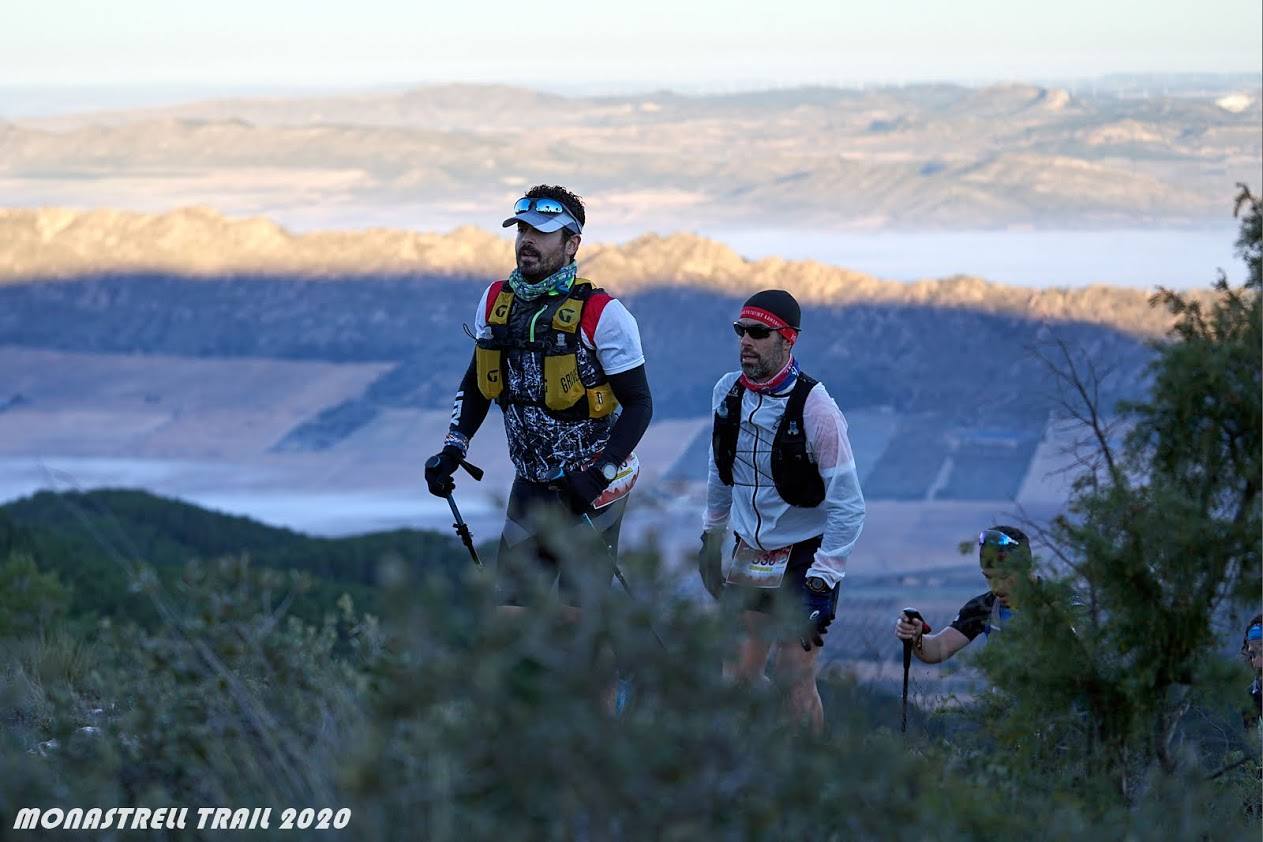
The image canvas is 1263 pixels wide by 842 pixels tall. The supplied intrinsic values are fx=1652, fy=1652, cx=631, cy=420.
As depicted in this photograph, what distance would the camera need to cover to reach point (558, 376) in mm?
6199

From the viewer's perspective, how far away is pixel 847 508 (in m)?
6.11

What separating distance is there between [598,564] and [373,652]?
4.38ft

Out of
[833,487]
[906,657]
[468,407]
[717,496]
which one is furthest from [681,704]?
[906,657]

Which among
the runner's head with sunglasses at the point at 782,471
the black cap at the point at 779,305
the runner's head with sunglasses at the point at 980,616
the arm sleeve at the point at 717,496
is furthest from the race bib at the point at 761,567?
the black cap at the point at 779,305

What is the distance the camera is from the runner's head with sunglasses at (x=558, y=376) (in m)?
6.16

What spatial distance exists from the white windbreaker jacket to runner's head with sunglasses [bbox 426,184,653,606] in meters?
0.38

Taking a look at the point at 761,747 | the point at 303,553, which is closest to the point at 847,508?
the point at 761,747

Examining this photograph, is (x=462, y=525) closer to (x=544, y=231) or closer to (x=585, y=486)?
(x=585, y=486)

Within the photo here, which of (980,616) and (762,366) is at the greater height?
(762,366)

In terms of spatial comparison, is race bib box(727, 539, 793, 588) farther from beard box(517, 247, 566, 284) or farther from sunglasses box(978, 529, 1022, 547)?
beard box(517, 247, 566, 284)

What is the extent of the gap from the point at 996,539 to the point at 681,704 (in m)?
3.88

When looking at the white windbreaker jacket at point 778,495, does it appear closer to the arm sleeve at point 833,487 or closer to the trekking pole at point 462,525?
the arm sleeve at point 833,487

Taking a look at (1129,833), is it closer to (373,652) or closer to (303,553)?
(373,652)

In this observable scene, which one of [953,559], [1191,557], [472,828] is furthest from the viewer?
[953,559]
